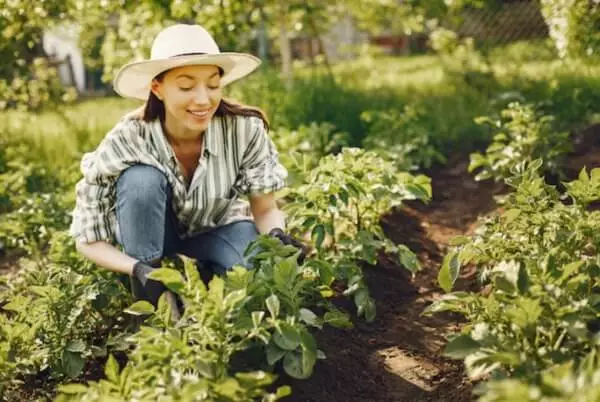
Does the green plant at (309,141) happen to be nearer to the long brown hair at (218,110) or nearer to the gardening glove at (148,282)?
the long brown hair at (218,110)

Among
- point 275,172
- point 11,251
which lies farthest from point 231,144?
point 11,251

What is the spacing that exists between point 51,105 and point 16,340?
13.6ft

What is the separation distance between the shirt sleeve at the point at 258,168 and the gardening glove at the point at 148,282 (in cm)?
55

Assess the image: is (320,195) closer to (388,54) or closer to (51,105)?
(51,105)

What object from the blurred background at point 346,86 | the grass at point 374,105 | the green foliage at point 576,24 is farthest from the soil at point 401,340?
the grass at point 374,105

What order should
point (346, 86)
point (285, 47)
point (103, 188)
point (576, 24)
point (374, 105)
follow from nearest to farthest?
point (103, 188)
point (576, 24)
point (374, 105)
point (346, 86)
point (285, 47)

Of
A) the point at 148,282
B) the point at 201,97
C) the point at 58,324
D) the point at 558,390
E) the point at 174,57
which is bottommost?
the point at 58,324

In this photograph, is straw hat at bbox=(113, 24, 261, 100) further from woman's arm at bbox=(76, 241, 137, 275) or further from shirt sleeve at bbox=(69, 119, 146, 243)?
woman's arm at bbox=(76, 241, 137, 275)

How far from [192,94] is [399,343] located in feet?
3.48

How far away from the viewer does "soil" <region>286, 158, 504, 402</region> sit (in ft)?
8.34

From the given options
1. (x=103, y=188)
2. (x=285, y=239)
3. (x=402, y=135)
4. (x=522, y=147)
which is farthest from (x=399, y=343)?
(x=402, y=135)

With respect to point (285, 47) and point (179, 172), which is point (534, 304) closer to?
point (179, 172)

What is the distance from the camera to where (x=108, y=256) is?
9.06 feet

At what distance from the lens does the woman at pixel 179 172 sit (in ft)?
8.99
